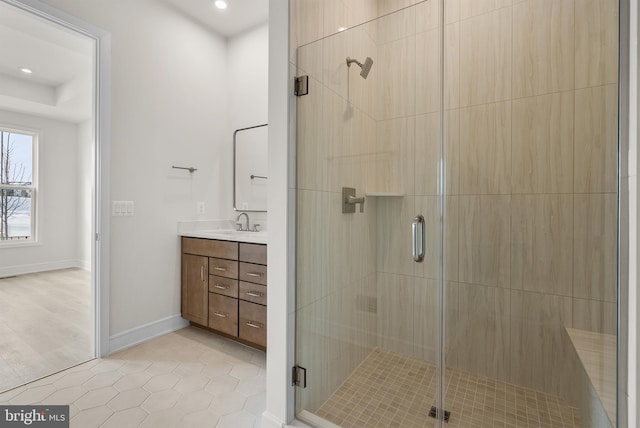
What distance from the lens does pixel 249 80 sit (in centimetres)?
301

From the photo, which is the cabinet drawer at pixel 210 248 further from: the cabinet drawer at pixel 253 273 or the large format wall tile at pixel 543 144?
the large format wall tile at pixel 543 144

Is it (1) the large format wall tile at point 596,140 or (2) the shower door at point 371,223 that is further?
(2) the shower door at point 371,223

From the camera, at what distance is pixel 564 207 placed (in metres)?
1.26

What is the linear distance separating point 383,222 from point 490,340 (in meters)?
0.74

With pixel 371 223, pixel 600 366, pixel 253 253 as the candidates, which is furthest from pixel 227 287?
pixel 600 366

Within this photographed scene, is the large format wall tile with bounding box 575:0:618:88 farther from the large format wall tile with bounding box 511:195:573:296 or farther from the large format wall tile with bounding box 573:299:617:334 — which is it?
the large format wall tile with bounding box 573:299:617:334

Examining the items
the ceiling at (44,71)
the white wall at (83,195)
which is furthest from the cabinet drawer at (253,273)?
the white wall at (83,195)

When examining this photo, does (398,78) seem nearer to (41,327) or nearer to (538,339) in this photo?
(538,339)

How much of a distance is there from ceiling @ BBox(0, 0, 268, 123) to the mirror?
3.28 ft

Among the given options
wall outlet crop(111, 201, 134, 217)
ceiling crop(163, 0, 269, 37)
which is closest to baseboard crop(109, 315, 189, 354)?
wall outlet crop(111, 201, 134, 217)

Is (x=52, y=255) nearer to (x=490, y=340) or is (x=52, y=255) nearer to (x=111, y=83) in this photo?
(x=111, y=83)

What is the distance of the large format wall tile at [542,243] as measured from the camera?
4.12 ft

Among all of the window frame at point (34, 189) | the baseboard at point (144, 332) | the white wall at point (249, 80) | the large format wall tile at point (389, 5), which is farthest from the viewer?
the window frame at point (34, 189)

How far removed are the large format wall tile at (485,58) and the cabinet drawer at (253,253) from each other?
1501 mm
